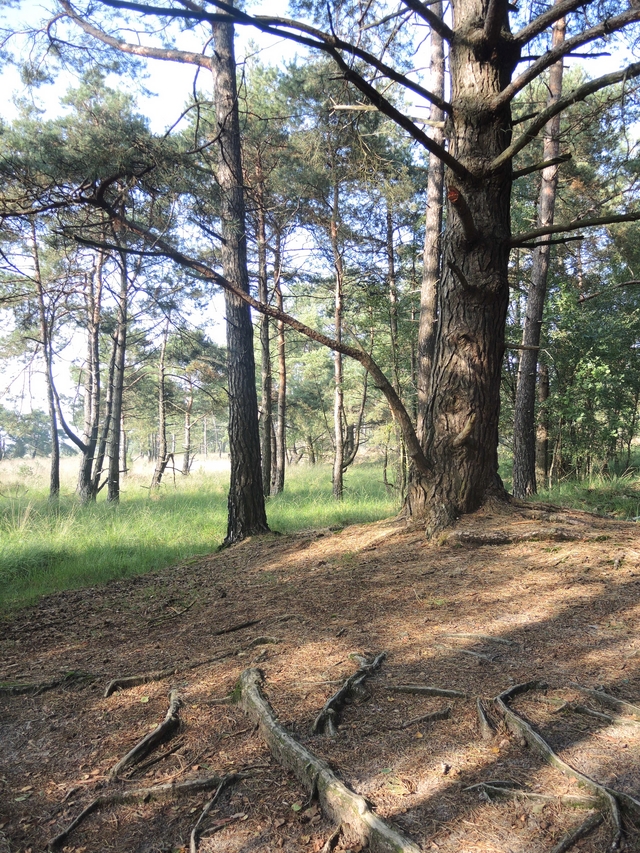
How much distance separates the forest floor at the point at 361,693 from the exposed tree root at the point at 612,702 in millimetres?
14

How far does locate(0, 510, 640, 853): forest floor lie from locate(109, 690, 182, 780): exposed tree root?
3cm

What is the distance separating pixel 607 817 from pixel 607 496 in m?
8.58

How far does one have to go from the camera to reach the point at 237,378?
707 centimetres

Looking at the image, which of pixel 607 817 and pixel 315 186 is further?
pixel 315 186

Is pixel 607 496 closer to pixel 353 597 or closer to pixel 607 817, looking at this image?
pixel 353 597

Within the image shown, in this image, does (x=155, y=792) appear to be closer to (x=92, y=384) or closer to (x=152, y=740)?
(x=152, y=740)

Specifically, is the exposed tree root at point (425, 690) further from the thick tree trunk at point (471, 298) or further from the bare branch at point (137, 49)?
the bare branch at point (137, 49)

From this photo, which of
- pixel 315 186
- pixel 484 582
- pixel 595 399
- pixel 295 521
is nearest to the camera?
pixel 484 582

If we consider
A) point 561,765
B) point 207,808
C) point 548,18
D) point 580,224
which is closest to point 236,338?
point 580,224

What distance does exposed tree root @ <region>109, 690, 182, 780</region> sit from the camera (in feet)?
7.25

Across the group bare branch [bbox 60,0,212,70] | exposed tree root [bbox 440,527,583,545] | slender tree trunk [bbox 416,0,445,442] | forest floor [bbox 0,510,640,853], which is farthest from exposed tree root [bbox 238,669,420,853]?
slender tree trunk [bbox 416,0,445,442]

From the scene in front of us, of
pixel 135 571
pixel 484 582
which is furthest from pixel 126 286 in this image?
pixel 484 582

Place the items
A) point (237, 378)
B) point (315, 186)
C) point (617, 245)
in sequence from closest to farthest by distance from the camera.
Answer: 1. point (237, 378)
2. point (315, 186)
3. point (617, 245)

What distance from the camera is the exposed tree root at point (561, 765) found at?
5.27ft
